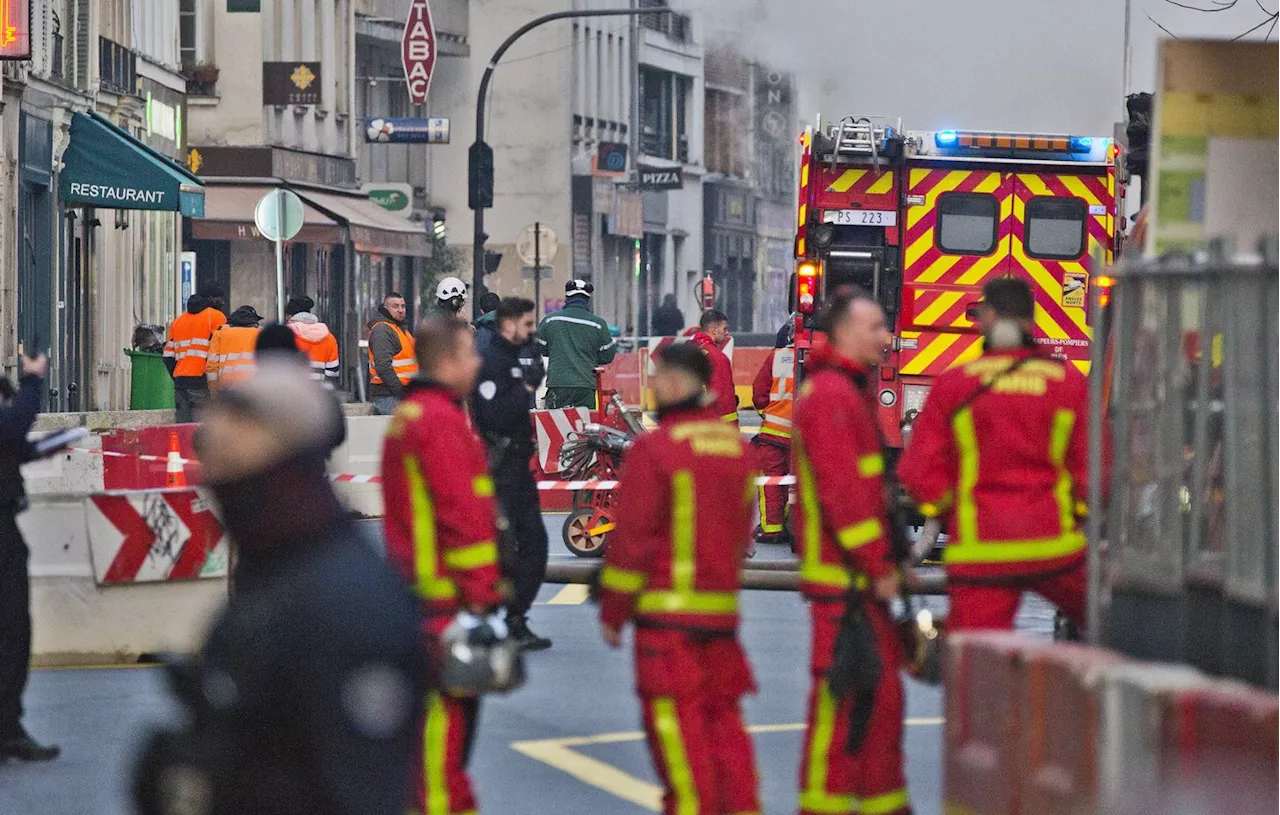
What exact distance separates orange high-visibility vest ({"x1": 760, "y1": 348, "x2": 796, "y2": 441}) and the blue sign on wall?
28081 millimetres

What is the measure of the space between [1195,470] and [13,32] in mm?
18885

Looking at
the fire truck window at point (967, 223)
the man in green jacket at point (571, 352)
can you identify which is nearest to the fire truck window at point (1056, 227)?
the fire truck window at point (967, 223)

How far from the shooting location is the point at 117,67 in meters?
33.7

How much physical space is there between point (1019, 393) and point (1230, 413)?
7.74ft

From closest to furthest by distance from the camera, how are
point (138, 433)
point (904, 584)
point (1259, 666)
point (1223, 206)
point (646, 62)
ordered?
point (1259, 666), point (1223, 206), point (904, 584), point (138, 433), point (646, 62)

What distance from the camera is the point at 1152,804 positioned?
496 centimetres

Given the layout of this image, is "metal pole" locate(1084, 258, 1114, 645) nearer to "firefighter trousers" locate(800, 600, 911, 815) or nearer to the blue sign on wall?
"firefighter trousers" locate(800, 600, 911, 815)

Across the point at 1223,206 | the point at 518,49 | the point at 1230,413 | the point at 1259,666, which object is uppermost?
the point at 518,49

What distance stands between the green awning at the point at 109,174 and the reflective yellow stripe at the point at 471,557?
2316 centimetres

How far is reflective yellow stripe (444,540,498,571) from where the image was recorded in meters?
7.39

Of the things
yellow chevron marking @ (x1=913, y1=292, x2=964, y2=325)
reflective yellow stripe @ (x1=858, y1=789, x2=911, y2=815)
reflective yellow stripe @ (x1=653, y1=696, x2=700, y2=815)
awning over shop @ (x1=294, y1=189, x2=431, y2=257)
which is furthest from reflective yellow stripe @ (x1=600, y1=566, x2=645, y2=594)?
Result: awning over shop @ (x1=294, y1=189, x2=431, y2=257)

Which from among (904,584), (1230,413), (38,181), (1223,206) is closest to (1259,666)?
(1230,413)

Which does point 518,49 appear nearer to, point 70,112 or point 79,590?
point 70,112

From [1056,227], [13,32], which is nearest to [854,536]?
[1056,227]
